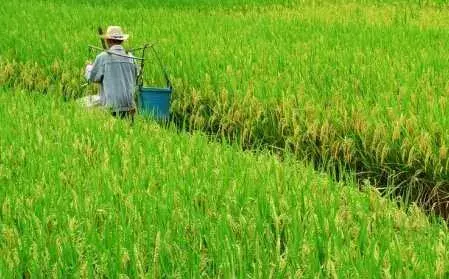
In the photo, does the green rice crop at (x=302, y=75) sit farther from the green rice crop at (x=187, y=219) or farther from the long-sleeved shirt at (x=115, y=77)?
the green rice crop at (x=187, y=219)

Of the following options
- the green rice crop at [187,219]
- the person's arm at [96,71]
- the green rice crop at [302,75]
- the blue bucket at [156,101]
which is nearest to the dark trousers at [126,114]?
the blue bucket at [156,101]

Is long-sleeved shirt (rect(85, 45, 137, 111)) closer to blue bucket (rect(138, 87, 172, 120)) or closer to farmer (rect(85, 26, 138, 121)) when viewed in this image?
farmer (rect(85, 26, 138, 121))

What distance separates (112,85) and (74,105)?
0.28 meters

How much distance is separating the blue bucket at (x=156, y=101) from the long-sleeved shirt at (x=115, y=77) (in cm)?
12

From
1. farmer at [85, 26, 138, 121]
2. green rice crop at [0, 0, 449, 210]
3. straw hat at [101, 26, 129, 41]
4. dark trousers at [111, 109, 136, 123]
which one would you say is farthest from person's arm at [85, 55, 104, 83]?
green rice crop at [0, 0, 449, 210]

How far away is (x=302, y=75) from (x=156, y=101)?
1251mm

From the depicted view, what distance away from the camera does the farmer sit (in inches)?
196

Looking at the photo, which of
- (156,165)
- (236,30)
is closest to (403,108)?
(156,165)

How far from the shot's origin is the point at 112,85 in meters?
4.98

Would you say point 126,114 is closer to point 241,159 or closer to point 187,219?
point 241,159

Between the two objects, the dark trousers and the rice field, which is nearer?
the rice field

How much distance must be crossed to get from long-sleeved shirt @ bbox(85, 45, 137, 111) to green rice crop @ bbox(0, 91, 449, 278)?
1.23m

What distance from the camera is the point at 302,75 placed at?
18.5 ft

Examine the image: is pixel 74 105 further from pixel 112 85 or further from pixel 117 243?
pixel 117 243
